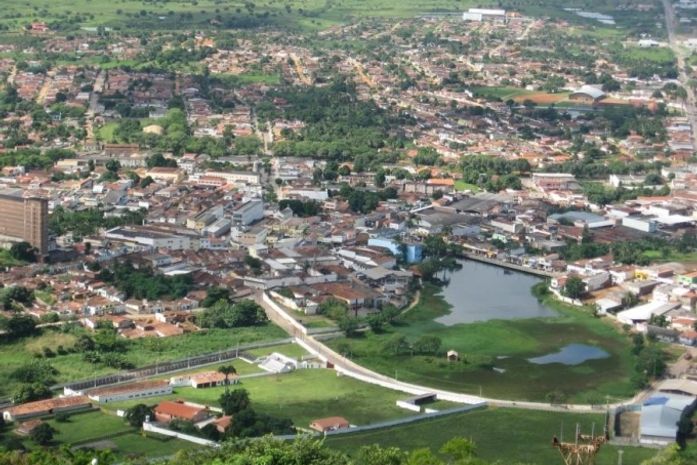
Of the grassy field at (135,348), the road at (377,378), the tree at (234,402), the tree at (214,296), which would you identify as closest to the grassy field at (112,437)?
the tree at (234,402)

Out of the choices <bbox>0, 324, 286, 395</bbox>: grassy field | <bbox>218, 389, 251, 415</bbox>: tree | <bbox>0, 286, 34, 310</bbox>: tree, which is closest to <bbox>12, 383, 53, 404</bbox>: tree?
<bbox>0, 324, 286, 395</bbox>: grassy field

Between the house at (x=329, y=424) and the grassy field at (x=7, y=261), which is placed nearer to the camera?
the house at (x=329, y=424)

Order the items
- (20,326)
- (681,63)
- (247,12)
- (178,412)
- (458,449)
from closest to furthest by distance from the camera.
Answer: (458,449), (178,412), (20,326), (681,63), (247,12)

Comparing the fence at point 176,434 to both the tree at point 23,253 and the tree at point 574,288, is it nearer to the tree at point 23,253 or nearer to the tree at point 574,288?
the tree at point 23,253

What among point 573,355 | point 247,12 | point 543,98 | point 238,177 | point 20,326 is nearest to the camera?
point 20,326

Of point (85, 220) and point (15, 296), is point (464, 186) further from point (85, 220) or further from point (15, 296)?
point (15, 296)

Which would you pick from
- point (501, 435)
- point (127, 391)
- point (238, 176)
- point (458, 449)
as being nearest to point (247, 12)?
point (238, 176)

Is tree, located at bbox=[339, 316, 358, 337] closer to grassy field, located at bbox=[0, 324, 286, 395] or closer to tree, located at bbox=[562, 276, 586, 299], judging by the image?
grassy field, located at bbox=[0, 324, 286, 395]
